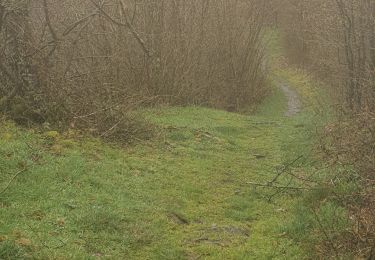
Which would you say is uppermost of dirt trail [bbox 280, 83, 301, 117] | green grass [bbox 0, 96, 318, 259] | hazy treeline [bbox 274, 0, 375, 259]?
hazy treeline [bbox 274, 0, 375, 259]

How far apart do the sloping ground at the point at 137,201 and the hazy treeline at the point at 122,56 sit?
109cm

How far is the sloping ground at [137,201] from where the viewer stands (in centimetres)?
681

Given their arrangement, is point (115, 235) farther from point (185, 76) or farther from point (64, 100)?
point (185, 76)

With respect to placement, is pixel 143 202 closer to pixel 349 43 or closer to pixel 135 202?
pixel 135 202

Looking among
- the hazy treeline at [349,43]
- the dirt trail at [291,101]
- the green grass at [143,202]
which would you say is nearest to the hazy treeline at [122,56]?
the green grass at [143,202]

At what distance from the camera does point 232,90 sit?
83.4ft

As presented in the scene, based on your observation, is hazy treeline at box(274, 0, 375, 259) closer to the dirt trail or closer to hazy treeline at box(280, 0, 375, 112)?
hazy treeline at box(280, 0, 375, 112)

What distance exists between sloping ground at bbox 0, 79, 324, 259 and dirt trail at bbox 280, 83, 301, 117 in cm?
1323

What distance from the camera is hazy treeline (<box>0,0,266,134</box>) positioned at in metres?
11.5

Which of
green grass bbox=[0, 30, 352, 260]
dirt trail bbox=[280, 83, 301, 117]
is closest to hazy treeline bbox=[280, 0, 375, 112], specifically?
dirt trail bbox=[280, 83, 301, 117]

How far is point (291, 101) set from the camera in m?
30.3

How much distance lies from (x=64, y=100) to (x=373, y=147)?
20.9 feet

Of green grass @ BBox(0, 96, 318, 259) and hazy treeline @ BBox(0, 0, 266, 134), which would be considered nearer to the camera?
green grass @ BBox(0, 96, 318, 259)

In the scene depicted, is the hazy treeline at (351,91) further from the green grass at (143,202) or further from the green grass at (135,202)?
the green grass at (135,202)
